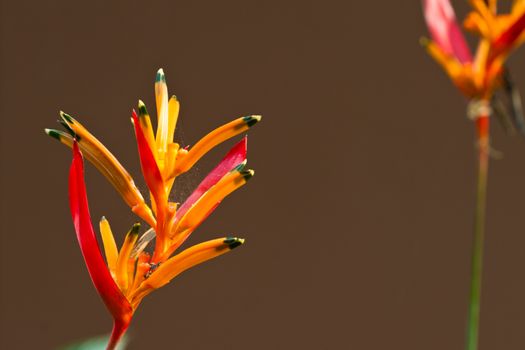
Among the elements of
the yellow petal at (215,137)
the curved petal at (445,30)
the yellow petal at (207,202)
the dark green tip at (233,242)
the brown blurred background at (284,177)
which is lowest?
the brown blurred background at (284,177)

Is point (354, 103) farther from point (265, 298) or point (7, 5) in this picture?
point (7, 5)

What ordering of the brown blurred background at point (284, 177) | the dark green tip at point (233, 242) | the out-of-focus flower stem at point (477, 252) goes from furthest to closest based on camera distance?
the brown blurred background at point (284, 177) → the out-of-focus flower stem at point (477, 252) → the dark green tip at point (233, 242)

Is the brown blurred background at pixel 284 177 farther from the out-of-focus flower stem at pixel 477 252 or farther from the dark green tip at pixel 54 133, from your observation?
the dark green tip at pixel 54 133

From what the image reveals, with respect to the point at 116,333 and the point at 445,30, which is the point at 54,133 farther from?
the point at 445,30

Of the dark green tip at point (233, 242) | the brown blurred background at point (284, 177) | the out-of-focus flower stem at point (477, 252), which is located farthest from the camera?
the brown blurred background at point (284, 177)

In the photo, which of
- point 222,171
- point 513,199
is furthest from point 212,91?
point 222,171

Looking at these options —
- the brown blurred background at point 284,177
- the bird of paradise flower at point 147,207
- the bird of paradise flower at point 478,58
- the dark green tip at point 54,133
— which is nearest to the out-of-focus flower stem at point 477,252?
the bird of paradise flower at point 478,58

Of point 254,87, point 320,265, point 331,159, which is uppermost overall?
point 254,87

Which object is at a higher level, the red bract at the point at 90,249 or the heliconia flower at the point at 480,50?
the heliconia flower at the point at 480,50
